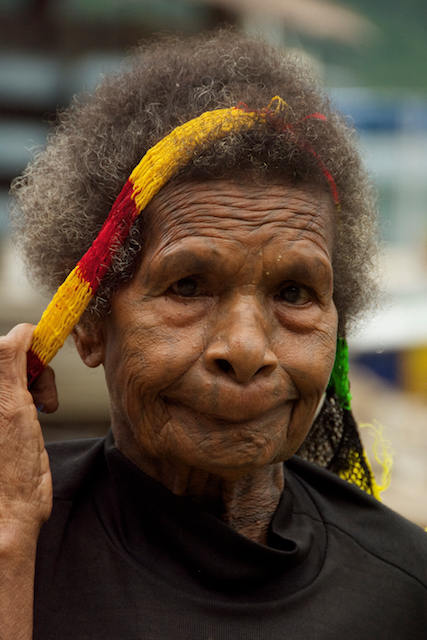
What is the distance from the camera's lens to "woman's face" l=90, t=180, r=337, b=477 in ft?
5.74

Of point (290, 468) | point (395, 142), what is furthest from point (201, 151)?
point (395, 142)

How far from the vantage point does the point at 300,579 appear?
191 cm

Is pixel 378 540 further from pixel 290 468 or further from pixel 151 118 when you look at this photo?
pixel 151 118

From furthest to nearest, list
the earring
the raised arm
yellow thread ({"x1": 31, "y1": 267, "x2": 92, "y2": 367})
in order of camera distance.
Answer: the earring < yellow thread ({"x1": 31, "y1": 267, "x2": 92, "y2": 367}) < the raised arm

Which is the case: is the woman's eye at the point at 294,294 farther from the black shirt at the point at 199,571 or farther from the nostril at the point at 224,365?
the black shirt at the point at 199,571

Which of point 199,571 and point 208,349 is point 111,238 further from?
point 199,571

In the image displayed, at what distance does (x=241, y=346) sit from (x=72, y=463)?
81 centimetres

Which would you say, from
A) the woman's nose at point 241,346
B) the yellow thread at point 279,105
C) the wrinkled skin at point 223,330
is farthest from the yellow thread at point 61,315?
the yellow thread at point 279,105

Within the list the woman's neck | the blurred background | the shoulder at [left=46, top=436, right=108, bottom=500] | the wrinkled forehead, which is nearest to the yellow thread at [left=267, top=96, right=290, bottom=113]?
the wrinkled forehead

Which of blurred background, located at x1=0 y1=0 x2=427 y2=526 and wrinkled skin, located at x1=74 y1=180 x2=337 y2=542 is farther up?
blurred background, located at x1=0 y1=0 x2=427 y2=526

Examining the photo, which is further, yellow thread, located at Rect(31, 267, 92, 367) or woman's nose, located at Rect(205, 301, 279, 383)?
yellow thread, located at Rect(31, 267, 92, 367)

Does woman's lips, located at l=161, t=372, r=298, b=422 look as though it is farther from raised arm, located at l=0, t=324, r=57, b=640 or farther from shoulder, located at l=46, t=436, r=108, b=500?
shoulder, located at l=46, t=436, r=108, b=500

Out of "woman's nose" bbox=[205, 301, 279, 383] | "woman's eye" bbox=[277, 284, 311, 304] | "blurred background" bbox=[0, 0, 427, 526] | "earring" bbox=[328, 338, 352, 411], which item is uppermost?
"blurred background" bbox=[0, 0, 427, 526]

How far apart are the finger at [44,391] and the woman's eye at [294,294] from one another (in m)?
0.69
